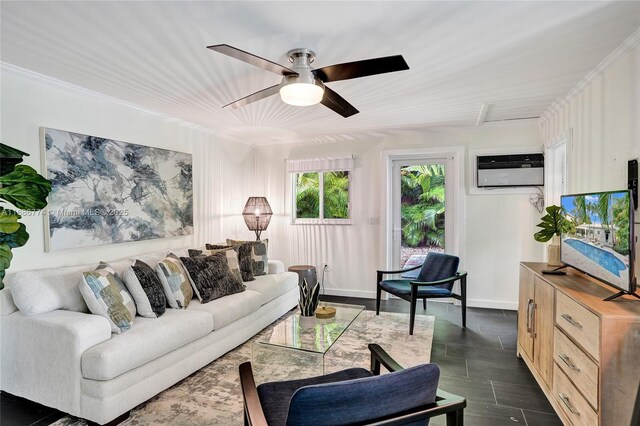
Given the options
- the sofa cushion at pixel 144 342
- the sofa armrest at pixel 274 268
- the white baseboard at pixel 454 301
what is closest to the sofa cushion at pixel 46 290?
the sofa cushion at pixel 144 342

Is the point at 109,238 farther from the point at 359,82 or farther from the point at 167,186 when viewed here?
the point at 359,82

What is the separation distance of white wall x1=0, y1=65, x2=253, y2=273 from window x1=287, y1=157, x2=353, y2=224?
0.84m

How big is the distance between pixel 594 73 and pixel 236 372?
3.61 meters

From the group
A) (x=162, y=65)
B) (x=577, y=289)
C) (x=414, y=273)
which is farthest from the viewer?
(x=414, y=273)

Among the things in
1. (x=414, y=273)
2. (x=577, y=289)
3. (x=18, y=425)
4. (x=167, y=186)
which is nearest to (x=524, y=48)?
(x=577, y=289)

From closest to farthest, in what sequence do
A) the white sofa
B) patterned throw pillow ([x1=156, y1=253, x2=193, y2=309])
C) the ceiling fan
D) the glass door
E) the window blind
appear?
1. the ceiling fan
2. the white sofa
3. patterned throw pillow ([x1=156, y1=253, x2=193, y2=309])
4. the glass door
5. the window blind

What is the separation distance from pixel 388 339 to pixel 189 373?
1.83 metres

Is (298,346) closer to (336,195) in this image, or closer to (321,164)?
(336,195)

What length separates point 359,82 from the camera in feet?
9.27

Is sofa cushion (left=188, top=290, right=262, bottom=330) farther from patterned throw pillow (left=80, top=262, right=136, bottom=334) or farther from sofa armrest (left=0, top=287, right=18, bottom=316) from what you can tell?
sofa armrest (left=0, top=287, right=18, bottom=316)

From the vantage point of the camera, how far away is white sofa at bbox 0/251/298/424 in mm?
2039

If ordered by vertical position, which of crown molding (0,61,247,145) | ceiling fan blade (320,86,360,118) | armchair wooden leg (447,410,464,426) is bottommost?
armchair wooden leg (447,410,464,426)

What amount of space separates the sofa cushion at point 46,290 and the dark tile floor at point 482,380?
640 mm

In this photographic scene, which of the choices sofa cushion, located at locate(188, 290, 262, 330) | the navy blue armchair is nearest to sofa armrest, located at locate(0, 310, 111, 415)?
sofa cushion, located at locate(188, 290, 262, 330)
